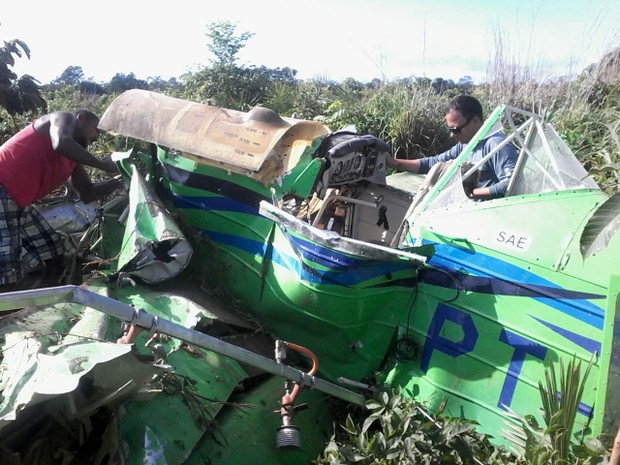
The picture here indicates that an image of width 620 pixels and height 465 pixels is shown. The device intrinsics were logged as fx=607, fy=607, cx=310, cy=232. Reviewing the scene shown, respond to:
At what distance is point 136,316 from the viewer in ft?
7.52

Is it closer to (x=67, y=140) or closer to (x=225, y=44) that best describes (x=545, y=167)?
(x=67, y=140)

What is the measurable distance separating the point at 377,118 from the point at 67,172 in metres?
5.81

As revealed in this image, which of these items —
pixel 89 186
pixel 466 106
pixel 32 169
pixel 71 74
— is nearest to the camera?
pixel 466 106

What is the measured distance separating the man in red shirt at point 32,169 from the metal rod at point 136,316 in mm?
2390

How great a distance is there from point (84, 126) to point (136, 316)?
9.33 ft

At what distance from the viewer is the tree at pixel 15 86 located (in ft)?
22.9

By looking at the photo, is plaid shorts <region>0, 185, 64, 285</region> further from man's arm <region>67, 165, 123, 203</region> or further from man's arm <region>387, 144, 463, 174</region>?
man's arm <region>387, 144, 463, 174</region>

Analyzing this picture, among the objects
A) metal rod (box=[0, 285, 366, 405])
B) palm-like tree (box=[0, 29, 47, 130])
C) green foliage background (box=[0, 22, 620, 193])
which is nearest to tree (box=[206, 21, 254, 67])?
green foliage background (box=[0, 22, 620, 193])

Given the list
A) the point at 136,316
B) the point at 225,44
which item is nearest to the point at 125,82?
the point at 225,44

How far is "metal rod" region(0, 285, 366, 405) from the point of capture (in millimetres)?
2020

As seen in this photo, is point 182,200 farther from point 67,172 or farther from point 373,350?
point 373,350

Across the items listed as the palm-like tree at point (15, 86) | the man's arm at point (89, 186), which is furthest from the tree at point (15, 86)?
the man's arm at point (89, 186)

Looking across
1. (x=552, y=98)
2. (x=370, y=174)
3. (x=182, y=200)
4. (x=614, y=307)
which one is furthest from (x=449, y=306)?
(x=552, y=98)

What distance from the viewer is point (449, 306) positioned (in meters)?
3.17
